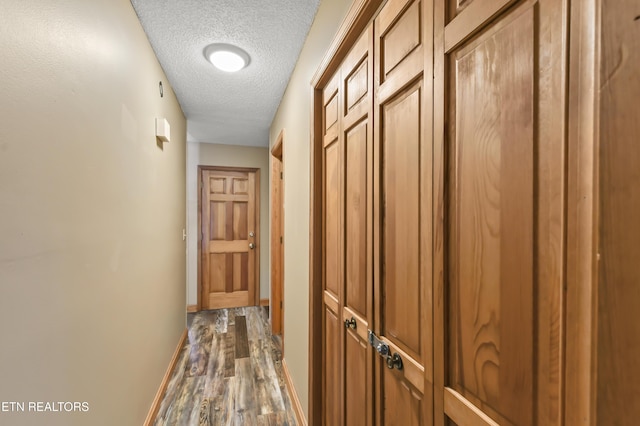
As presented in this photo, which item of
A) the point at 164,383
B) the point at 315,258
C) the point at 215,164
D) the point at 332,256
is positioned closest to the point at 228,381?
the point at 164,383

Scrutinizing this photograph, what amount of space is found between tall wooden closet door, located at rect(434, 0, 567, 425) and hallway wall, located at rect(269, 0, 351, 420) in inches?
36.4

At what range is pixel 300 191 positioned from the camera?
6.21ft

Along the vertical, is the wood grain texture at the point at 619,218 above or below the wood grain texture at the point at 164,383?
above

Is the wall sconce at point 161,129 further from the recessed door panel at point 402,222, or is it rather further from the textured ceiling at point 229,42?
the recessed door panel at point 402,222

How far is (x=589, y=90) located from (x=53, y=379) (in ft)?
4.92

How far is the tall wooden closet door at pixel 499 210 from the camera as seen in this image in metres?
0.44

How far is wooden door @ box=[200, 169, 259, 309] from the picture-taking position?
412 cm

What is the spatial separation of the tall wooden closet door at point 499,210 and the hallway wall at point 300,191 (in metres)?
0.93

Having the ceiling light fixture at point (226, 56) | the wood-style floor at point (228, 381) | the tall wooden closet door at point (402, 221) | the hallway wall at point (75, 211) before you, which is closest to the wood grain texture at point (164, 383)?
the wood-style floor at point (228, 381)

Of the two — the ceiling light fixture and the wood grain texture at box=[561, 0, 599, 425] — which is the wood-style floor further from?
the ceiling light fixture

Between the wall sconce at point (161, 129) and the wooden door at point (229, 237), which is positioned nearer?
the wall sconce at point (161, 129)

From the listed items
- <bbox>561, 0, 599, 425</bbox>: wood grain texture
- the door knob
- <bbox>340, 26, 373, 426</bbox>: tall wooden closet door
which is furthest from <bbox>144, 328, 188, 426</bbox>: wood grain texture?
<bbox>561, 0, 599, 425</bbox>: wood grain texture

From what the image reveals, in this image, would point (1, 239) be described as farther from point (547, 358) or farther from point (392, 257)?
point (547, 358)

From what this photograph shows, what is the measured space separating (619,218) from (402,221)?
1.64 ft
